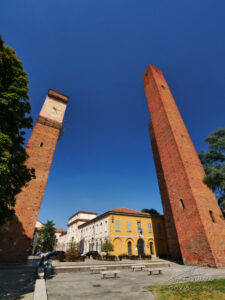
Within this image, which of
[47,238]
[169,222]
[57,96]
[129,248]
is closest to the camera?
[169,222]

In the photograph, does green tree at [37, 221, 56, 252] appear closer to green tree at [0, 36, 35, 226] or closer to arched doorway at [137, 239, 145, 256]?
arched doorway at [137, 239, 145, 256]

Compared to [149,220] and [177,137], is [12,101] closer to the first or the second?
[177,137]

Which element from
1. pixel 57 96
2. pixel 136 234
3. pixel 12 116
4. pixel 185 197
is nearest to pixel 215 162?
pixel 185 197

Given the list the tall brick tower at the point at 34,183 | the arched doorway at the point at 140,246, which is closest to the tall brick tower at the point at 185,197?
the arched doorway at the point at 140,246

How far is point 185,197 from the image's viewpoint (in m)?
14.3

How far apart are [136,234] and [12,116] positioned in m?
24.8

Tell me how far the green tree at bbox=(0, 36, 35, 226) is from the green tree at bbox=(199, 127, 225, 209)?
15.9m

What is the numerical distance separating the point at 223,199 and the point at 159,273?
1076cm

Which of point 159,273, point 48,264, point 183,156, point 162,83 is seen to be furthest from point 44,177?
point 162,83

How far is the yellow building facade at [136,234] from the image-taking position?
23.1 m

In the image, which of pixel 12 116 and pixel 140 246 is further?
pixel 140 246

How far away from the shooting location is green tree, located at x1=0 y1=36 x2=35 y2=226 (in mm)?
6582

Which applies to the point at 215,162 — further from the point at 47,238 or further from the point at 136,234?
the point at 47,238

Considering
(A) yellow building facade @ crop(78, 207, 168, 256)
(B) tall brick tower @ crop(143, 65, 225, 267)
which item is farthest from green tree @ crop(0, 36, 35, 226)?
(A) yellow building facade @ crop(78, 207, 168, 256)
